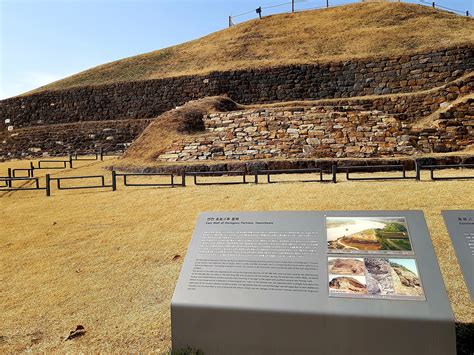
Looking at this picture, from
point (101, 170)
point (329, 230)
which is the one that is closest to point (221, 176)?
point (101, 170)

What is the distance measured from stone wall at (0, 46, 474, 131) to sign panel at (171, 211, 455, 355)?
60.9 ft

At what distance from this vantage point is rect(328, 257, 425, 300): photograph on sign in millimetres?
2797

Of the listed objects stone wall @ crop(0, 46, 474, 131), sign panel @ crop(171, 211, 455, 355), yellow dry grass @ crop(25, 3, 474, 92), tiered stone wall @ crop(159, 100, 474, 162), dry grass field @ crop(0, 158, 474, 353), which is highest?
yellow dry grass @ crop(25, 3, 474, 92)

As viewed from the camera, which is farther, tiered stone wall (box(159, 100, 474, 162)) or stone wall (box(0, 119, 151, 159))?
stone wall (box(0, 119, 151, 159))

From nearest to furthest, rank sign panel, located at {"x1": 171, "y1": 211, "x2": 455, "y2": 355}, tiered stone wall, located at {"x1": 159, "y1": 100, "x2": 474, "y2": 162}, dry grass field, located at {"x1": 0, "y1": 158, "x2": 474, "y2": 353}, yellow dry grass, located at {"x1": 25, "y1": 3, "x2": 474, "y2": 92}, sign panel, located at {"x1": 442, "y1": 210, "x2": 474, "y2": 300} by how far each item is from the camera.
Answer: sign panel, located at {"x1": 171, "y1": 211, "x2": 455, "y2": 355} → sign panel, located at {"x1": 442, "y1": 210, "x2": 474, "y2": 300} → dry grass field, located at {"x1": 0, "y1": 158, "x2": 474, "y2": 353} → tiered stone wall, located at {"x1": 159, "y1": 100, "x2": 474, "y2": 162} → yellow dry grass, located at {"x1": 25, "y1": 3, "x2": 474, "y2": 92}

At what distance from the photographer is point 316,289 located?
286 cm

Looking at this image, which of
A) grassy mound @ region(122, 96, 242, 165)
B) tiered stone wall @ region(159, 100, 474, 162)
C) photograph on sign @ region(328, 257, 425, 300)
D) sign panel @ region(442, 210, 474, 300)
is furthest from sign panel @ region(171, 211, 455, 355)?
grassy mound @ region(122, 96, 242, 165)

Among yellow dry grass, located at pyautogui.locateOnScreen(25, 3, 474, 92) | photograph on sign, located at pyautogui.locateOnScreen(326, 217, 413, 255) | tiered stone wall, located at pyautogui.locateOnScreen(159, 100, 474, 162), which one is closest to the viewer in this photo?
photograph on sign, located at pyautogui.locateOnScreen(326, 217, 413, 255)

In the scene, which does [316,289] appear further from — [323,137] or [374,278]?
[323,137]

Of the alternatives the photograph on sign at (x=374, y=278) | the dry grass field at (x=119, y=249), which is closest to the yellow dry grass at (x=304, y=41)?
the dry grass field at (x=119, y=249)

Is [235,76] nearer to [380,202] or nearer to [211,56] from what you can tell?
[211,56]

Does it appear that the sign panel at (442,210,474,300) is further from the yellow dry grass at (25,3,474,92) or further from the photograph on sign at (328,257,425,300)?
the yellow dry grass at (25,3,474,92)

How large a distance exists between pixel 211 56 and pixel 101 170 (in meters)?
14.5

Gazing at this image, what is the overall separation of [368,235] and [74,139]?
24.2 m
